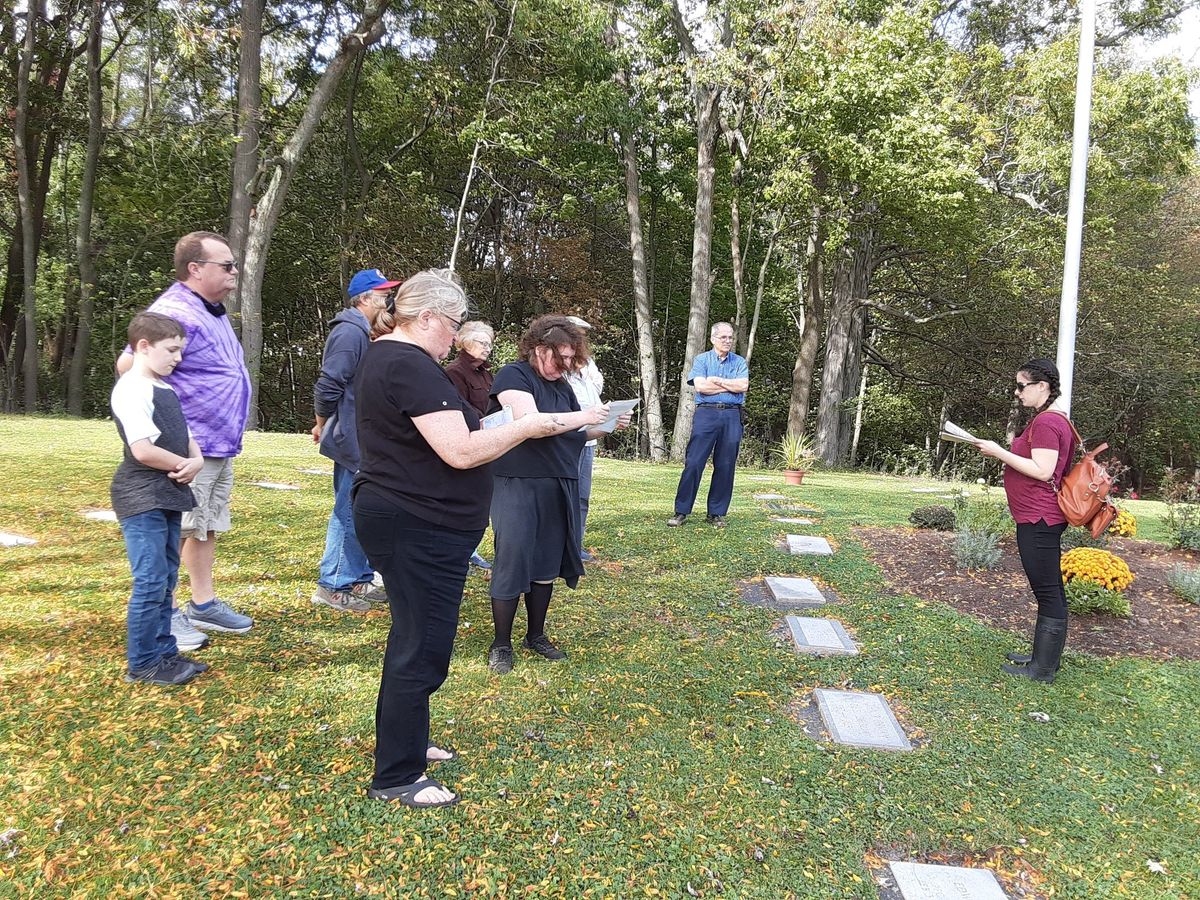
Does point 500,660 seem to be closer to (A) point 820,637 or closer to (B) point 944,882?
(A) point 820,637

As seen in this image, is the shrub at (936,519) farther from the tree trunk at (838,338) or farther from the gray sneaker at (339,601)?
the tree trunk at (838,338)

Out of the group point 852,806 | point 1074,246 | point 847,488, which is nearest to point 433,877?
point 852,806

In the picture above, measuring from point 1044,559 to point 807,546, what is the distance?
2.89 meters

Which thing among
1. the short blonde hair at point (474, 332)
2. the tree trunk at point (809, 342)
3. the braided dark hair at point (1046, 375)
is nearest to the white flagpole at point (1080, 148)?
the braided dark hair at point (1046, 375)

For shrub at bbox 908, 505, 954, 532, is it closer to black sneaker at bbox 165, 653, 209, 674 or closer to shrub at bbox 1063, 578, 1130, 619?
shrub at bbox 1063, 578, 1130, 619

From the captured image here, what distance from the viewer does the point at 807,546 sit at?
6469mm

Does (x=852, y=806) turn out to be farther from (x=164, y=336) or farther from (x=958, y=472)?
(x=958, y=472)

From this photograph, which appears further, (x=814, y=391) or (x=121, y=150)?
(x=814, y=391)

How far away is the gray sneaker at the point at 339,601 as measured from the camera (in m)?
4.21

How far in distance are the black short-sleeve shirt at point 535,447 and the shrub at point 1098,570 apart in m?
3.73

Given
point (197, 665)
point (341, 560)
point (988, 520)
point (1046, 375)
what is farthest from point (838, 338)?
point (197, 665)

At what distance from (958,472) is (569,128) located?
12406 millimetres

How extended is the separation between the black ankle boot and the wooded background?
12.0m

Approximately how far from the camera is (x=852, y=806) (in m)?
2.65
